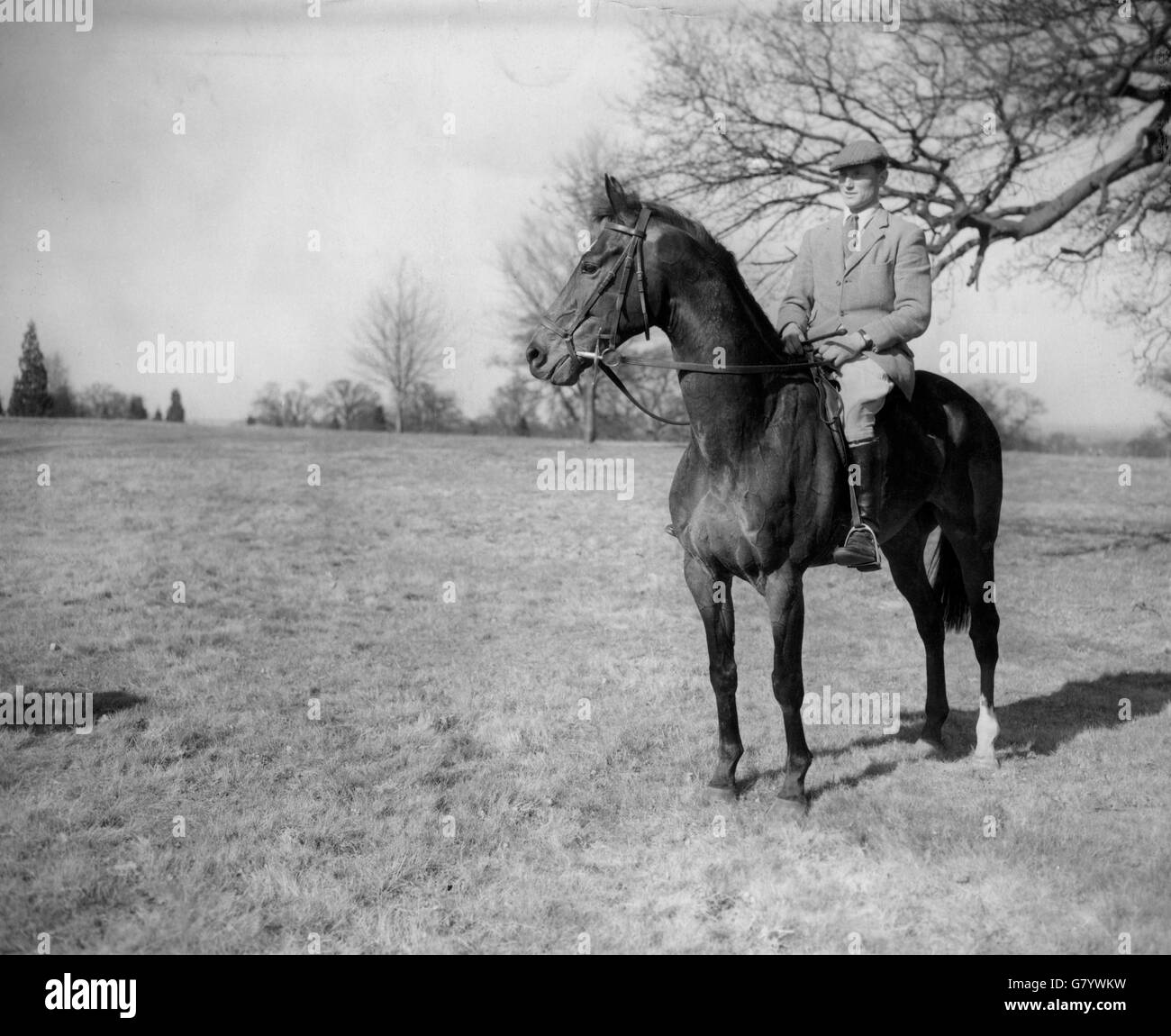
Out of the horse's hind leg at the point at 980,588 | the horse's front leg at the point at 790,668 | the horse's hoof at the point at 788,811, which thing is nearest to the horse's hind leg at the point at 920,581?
the horse's hind leg at the point at 980,588

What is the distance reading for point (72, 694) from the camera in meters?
6.95

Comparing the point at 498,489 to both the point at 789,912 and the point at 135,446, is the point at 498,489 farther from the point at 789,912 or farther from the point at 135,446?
the point at 789,912

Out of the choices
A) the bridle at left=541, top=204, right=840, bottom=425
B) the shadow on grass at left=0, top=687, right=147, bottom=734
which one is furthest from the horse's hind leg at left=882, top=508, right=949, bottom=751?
the shadow on grass at left=0, top=687, right=147, bottom=734

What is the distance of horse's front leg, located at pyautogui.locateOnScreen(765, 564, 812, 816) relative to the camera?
5.34 metres

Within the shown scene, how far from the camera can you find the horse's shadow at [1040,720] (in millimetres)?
6566

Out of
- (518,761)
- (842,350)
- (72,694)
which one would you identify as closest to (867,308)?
(842,350)

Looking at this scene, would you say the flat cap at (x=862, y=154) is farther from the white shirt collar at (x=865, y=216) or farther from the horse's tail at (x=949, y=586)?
the horse's tail at (x=949, y=586)

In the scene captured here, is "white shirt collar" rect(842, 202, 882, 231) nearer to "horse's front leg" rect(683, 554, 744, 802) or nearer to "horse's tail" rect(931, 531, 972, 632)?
"horse's front leg" rect(683, 554, 744, 802)

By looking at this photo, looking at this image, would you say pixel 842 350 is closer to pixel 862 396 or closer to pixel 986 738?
pixel 862 396

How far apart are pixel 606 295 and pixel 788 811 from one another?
10.6 feet

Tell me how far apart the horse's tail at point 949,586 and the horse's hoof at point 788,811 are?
2432mm

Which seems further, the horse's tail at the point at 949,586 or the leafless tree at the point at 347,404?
the leafless tree at the point at 347,404

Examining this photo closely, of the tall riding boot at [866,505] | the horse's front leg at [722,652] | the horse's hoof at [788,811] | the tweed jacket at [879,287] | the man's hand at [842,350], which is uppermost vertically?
the tweed jacket at [879,287]

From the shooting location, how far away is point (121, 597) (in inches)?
396
